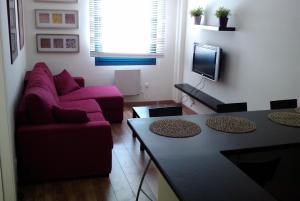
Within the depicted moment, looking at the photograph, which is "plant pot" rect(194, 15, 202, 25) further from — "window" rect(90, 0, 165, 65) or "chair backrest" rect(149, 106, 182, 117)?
"chair backrest" rect(149, 106, 182, 117)

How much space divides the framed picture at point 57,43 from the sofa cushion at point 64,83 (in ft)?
1.79

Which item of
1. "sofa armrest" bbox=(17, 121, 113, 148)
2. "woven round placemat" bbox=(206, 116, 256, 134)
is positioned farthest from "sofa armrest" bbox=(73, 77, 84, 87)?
"woven round placemat" bbox=(206, 116, 256, 134)

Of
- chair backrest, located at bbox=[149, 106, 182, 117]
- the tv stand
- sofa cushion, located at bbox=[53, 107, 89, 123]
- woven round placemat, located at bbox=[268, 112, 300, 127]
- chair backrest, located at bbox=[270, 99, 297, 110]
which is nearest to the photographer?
woven round placemat, located at bbox=[268, 112, 300, 127]

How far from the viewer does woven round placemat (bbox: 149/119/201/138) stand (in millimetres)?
2086

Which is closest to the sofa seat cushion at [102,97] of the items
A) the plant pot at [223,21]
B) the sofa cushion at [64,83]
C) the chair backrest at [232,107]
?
the sofa cushion at [64,83]

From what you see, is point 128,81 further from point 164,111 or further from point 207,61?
point 164,111

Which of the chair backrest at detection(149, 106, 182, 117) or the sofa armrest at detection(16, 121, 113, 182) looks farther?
the sofa armrest at detection(16, 121, 113, 182)

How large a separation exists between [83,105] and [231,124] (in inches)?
105

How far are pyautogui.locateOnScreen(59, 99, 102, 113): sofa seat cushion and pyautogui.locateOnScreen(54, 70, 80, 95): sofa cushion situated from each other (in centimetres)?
52

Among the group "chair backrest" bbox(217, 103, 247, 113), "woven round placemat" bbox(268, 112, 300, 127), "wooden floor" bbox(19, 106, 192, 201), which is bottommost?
"wooden floor" bbox(19, 106, 192, 201)

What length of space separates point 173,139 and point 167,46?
178 inches

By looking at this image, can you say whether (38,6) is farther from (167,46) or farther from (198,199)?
(198,199)

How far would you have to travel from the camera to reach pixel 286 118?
2.46 meters

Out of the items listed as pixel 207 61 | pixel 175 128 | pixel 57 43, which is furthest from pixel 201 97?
pixel 175 128
